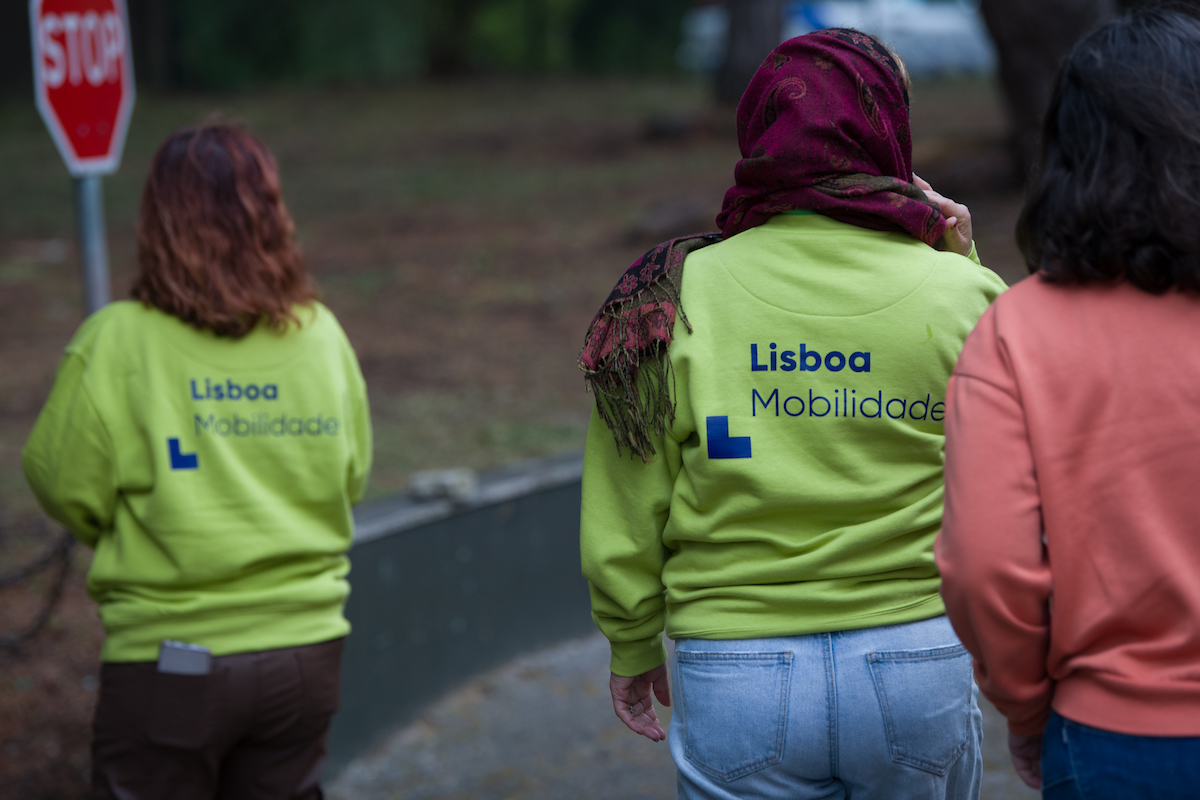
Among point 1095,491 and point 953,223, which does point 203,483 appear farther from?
point 1095,491

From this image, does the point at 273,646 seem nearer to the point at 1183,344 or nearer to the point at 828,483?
the point at 828,483

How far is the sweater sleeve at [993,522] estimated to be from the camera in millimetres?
1582

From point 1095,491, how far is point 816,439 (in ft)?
1.63

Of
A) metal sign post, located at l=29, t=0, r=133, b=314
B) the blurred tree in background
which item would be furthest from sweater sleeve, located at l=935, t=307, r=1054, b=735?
the blurred tree in background

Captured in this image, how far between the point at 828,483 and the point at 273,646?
136 centimetres

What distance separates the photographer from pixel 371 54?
28.4 m

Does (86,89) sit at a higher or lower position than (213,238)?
higher

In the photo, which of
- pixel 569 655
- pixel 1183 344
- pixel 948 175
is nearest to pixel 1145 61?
pixel 1183 344

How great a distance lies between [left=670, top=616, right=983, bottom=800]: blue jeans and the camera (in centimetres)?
193

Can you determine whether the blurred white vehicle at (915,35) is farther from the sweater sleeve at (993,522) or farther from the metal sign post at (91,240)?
the sweater sleeve at (993,522)

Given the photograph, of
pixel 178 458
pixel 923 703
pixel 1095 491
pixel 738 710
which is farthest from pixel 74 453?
pixel 1095 491

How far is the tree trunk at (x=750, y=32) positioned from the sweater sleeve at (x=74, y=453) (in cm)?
1404

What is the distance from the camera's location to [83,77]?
365 centimetres

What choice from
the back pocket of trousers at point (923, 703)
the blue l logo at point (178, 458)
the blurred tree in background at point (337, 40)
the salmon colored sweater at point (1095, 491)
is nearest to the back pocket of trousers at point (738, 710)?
the back pocket of trousers at point (923, 703)
